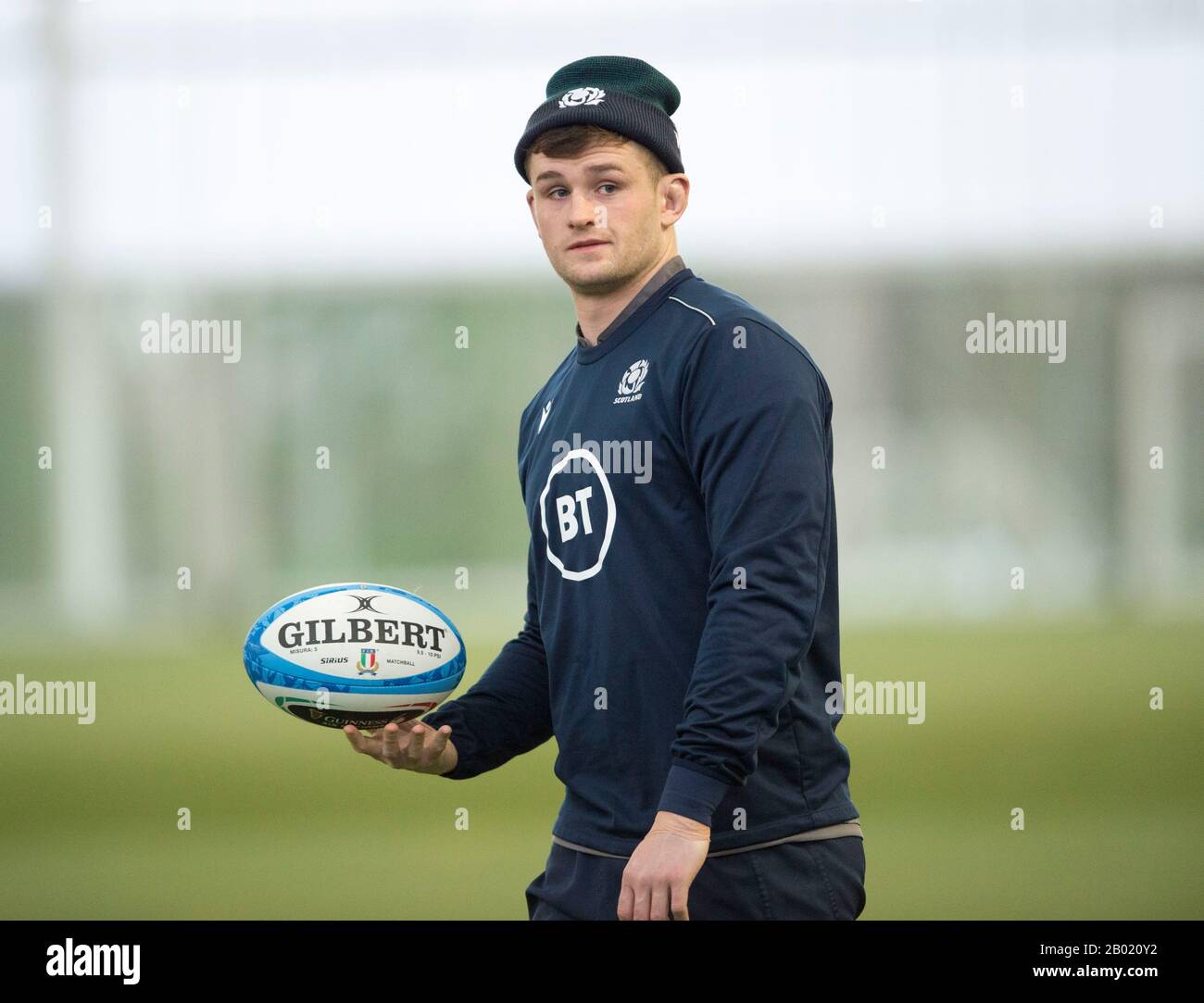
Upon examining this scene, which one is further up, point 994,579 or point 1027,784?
point 994,579

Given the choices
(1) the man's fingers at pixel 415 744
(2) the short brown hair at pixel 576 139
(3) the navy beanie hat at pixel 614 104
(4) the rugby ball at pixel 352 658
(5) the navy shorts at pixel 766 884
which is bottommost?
(5) the navy shorts at pixel 766 884

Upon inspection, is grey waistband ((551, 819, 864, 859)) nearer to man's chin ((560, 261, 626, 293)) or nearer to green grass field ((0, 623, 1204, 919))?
man's chin ((560, 261, 626, 293))

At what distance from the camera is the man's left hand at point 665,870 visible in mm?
1596

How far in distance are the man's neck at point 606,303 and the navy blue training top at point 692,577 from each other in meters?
0.04

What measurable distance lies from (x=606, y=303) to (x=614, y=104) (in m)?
0.28

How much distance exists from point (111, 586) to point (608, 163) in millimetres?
6035

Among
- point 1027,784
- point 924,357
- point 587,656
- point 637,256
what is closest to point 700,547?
point 587,656

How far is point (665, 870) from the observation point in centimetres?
160

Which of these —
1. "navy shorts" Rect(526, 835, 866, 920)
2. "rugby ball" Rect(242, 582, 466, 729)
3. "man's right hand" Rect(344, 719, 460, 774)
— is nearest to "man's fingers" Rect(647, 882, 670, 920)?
"navy shorts" Rect(526, 835, 866, 920)

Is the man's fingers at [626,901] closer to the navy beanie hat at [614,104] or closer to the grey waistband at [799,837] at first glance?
the grey waistband at [799,837]

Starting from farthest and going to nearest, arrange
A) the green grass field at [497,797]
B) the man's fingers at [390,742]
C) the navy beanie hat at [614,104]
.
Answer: the green grass field at [497,797], the man's fingers at [390,742], the navy beanie hat at [614,104]

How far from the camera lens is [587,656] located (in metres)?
1.87

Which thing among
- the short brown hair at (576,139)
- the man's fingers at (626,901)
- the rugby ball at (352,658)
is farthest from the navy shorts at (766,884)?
the short brown hair at (576,139)
